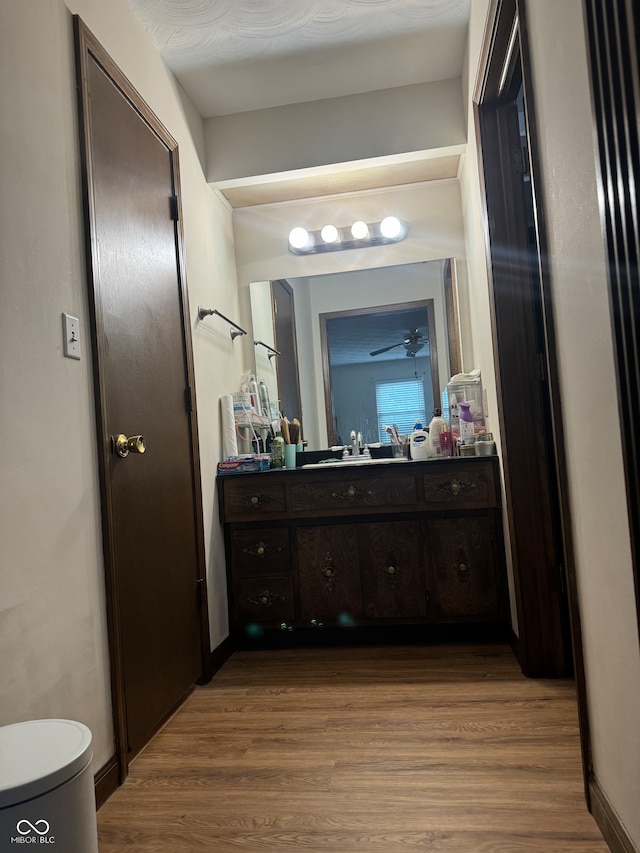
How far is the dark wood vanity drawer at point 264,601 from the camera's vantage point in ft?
8.93

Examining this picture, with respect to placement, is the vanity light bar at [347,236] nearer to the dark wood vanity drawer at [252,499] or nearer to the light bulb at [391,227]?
the light bulb at [391,227]

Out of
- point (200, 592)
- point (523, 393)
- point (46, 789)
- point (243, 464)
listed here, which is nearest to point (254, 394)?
point (243, 464)

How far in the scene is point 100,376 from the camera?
69.2 inches

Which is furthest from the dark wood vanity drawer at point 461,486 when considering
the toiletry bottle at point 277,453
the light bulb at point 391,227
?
the light bulb at point 391,227

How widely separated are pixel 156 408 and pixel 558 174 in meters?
1.45

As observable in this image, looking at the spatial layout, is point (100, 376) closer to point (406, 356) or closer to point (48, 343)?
point (48, 343)

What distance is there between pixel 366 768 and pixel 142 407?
4.20ft

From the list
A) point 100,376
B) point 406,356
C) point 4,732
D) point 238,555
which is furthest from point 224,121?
point 4,732

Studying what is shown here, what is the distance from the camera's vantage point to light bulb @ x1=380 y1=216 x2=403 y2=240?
10.7ft

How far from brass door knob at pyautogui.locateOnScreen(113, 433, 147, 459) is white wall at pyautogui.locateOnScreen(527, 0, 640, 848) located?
A: 1178mm

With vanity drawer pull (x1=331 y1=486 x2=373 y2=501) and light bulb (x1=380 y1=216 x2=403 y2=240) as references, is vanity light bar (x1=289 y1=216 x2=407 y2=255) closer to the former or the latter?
light bulb (x1=380 y1=216 x2=403 y2=240)

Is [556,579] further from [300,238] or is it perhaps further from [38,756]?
[300,238]

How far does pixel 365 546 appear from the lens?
2.68 m

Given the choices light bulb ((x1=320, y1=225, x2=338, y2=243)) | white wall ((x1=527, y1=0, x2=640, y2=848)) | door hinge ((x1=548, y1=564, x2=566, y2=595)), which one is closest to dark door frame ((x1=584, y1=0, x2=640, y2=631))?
white wall ((x1=527, y1=0, x2=640, y2=848))
